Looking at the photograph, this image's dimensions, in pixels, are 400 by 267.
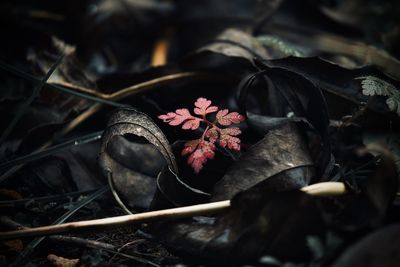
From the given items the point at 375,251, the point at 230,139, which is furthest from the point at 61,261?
the point at 375,251

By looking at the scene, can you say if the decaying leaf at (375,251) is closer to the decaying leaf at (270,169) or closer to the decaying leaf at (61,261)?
the decaying leaf at (270,169)

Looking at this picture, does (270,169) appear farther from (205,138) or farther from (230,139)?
(205,138)

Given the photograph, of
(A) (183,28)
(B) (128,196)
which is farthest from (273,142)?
(A) (183,28)

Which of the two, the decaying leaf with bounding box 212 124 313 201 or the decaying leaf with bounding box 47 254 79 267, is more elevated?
the decaying leaf with bounding box 212 124 313 201

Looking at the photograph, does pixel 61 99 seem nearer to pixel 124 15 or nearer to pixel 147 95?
pixel 147 95

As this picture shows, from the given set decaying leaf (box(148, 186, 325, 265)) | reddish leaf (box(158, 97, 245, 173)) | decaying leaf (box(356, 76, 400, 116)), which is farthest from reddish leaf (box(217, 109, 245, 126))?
decaying leaf (box(356, 76, 400, 116))

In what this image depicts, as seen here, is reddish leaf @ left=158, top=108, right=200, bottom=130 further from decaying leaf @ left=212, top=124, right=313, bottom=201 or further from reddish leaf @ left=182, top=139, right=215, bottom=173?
decaying leaf @ left=212, top=124, right=313, bottom=201

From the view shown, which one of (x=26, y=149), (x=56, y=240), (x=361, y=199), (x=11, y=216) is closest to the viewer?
(x=361, y=199)
